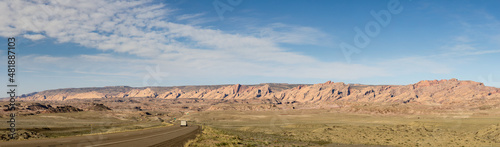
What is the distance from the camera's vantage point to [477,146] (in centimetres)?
3334

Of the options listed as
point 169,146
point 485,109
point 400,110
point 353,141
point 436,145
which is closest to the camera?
point 169,146

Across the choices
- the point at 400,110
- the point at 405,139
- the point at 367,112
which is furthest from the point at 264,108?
the point at 405,139

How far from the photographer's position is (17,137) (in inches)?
1319

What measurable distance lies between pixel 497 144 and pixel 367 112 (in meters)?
102

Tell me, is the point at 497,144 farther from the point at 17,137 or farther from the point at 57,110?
the point at 57,110

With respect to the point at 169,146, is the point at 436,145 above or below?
below

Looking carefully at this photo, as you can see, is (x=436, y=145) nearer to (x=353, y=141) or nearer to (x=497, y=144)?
(x=497, y=144)

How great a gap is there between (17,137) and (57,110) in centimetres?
10364

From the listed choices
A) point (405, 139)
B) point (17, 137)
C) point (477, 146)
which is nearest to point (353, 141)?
point (405, 139)

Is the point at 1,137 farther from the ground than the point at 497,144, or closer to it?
farther from the ground

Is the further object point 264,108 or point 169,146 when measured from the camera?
point 264,108

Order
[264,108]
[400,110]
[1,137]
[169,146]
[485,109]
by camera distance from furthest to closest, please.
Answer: [264,108], [400,110], [485,109], [1,137], [169,146]

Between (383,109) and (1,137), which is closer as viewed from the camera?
(1,137)

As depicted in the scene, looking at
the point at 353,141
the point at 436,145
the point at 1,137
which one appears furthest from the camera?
the point at 353,141
